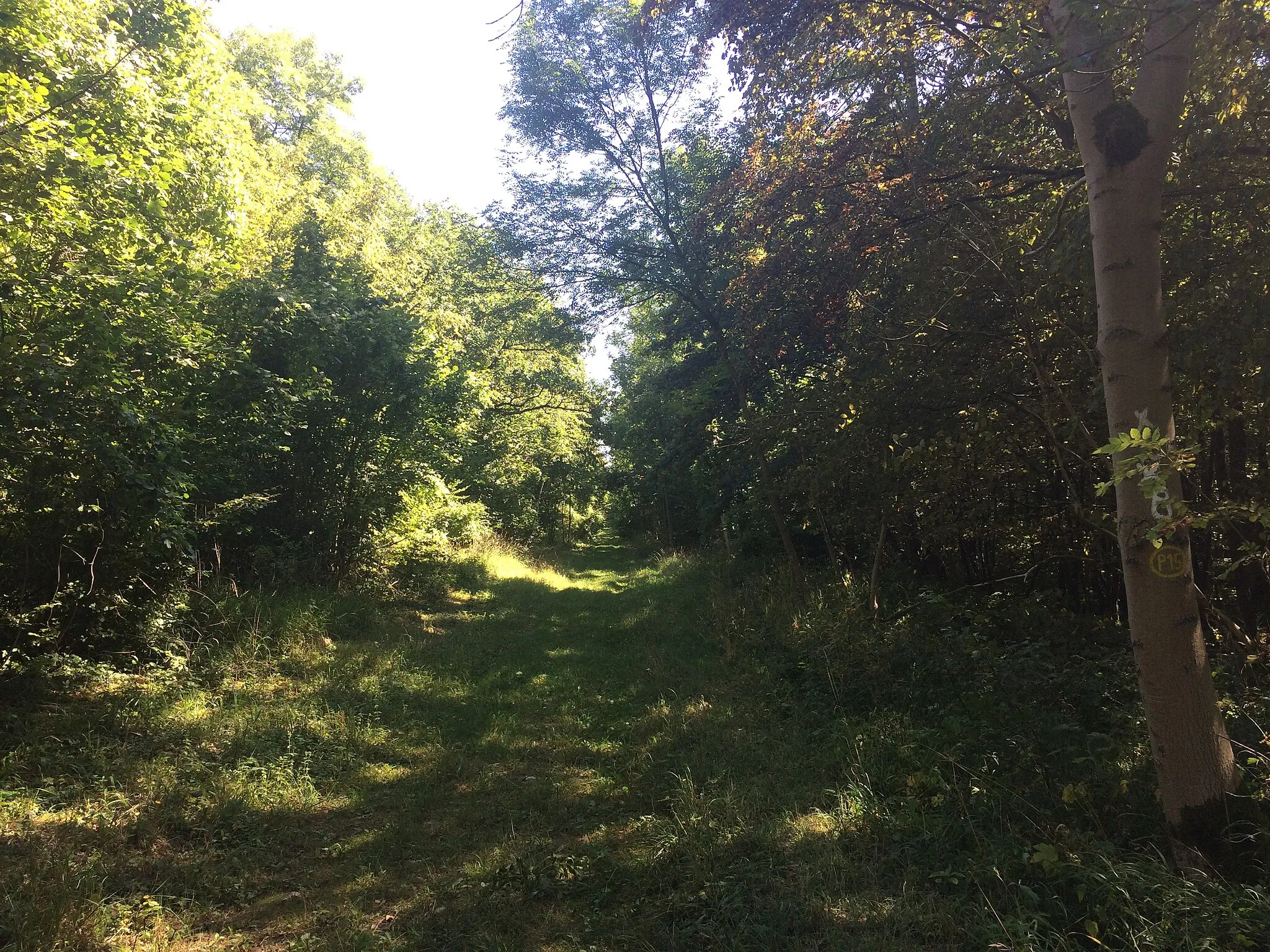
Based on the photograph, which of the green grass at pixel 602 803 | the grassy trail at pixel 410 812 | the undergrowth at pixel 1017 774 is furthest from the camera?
the grassy trail at pixel 410 812

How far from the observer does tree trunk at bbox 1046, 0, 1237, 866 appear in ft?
10.3

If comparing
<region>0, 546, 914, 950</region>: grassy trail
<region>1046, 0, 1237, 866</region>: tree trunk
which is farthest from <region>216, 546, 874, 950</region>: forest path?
<region>1046, 0, 1237, 866</region>: tree trunk

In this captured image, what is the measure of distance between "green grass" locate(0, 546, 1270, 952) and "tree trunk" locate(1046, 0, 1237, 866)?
19.0 inches

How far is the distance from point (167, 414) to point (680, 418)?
9.90 meters

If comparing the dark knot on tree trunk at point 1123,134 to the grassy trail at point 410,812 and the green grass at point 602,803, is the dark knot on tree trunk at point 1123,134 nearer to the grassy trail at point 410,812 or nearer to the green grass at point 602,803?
the green grass at point 602,803

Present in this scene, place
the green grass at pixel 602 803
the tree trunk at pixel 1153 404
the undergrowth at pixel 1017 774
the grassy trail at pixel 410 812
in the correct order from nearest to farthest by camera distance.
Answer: the undergrowth at pixel 1017 774 < the tree trunk at pixel 1153 404 < the green grass at pixel 602 803 < the grassy trail at pixel 410 812

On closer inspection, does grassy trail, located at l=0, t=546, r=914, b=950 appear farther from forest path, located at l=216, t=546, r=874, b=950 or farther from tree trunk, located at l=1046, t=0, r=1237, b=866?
tree trunk, located at l=1046, t=0, r=1237, b=866

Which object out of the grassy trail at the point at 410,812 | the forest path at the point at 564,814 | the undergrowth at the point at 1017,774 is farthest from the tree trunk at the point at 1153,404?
the forest path at the point at 564,814

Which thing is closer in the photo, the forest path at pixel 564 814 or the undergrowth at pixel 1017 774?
the undergrowth at pixel 1017 774

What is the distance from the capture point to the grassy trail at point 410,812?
341cm

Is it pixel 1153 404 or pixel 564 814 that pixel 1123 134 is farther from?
pixel 564 814

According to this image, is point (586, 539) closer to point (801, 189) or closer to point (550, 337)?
point (550, 337)

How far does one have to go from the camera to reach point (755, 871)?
3785mm

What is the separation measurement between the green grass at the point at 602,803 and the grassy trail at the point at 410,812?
0.02 m
